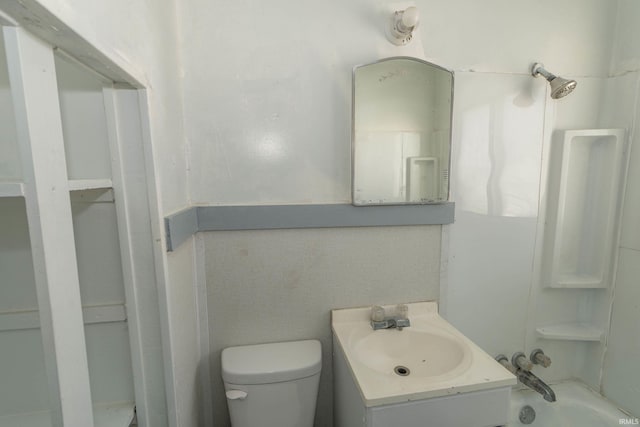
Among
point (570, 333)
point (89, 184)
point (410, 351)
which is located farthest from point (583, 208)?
point (89, 184)

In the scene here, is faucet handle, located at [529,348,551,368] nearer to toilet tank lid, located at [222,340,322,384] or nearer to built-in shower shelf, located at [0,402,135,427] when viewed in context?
toilet tank lid, located at [222,340,322,384]

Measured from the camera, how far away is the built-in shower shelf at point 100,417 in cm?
69

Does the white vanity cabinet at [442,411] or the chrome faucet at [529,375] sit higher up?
the white vanity cabinet at [442,411]

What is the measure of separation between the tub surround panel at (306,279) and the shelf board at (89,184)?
48 centimetres

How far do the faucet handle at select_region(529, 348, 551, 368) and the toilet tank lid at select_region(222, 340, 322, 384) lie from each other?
103 centimetres

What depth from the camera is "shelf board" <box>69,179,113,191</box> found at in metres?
0.53

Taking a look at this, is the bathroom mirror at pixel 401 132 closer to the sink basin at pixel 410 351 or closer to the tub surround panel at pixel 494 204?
the tub surround panel at pixel 494 204

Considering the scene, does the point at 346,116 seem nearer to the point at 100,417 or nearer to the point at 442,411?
the point at 442,411

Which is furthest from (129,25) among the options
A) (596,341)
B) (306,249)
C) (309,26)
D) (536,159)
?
(596,341)

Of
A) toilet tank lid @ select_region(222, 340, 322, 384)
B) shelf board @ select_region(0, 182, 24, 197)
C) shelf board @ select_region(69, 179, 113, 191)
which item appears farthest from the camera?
toilet tank lid @ select_region(222, 340, 322, 384)

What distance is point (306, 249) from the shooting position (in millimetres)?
1193

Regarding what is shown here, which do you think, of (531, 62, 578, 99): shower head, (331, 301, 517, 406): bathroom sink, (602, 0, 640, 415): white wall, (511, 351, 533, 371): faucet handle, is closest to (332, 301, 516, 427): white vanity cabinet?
(331, 301, 517, 406): bathroom sink

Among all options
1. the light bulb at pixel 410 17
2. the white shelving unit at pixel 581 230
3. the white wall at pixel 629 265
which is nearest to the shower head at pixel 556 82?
the white shelving unit at pixel 581 230

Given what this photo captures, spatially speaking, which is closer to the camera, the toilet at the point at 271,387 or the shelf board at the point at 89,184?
the shelf board at the point at 89,184
